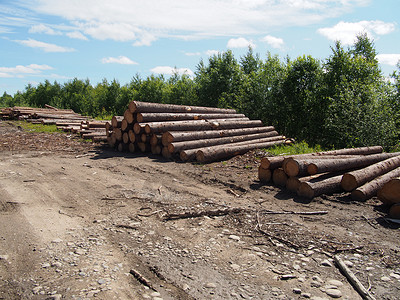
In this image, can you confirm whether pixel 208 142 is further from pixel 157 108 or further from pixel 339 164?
pixel 339 164

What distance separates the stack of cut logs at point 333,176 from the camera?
641 centimetres

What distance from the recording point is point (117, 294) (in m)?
3.21

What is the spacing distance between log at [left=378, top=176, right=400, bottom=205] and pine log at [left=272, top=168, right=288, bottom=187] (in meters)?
2.00

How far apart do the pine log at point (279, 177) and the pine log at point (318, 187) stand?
0.66m

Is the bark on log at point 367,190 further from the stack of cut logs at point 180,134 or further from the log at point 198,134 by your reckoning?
the log at point 198,134

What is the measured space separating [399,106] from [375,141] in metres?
Result: 3.08

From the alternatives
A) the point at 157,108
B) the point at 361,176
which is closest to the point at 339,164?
the point at 361,176

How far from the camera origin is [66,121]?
20344mm

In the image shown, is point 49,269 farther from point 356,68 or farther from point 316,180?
point 356,68

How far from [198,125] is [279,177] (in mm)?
5094

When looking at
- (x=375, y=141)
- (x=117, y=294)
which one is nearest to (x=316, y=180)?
(x=117, y=294)

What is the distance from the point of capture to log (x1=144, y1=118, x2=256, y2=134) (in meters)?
10.8

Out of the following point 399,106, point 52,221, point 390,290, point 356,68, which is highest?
point 356,68

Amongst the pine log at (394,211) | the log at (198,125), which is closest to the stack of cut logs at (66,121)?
the log at (198,125)
